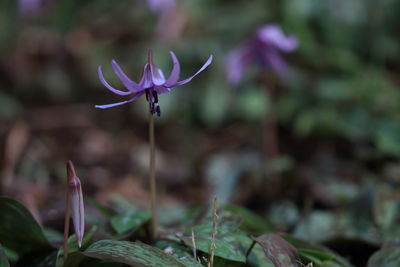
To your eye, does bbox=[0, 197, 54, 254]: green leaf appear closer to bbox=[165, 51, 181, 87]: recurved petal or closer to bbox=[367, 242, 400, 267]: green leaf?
bbox=[165, 51, 181, 87]: recurved petal

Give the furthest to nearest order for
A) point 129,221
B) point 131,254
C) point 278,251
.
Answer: point 129,221 < point 278,251 < point 131,254

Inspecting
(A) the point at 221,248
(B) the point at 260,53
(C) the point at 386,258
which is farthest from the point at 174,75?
(B) the point at 260,53

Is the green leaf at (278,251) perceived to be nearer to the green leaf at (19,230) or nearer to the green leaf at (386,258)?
the green leaf at (386,258)

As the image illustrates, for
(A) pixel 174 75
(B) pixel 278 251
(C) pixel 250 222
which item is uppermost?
(A) pixel 174 75

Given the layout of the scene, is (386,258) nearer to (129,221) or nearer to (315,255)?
(315,255)

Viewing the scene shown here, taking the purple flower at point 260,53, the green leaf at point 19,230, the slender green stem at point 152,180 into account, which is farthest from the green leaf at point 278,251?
the purple flower at point 260,53

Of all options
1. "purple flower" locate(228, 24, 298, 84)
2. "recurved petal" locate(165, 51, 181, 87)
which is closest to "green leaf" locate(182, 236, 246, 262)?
"recurved petal" locate(165, 51, 181, 87)

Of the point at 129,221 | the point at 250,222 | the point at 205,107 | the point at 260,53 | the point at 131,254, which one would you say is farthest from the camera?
the point at 205,107

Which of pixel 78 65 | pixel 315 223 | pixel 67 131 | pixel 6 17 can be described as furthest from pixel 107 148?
pixel 315 223
